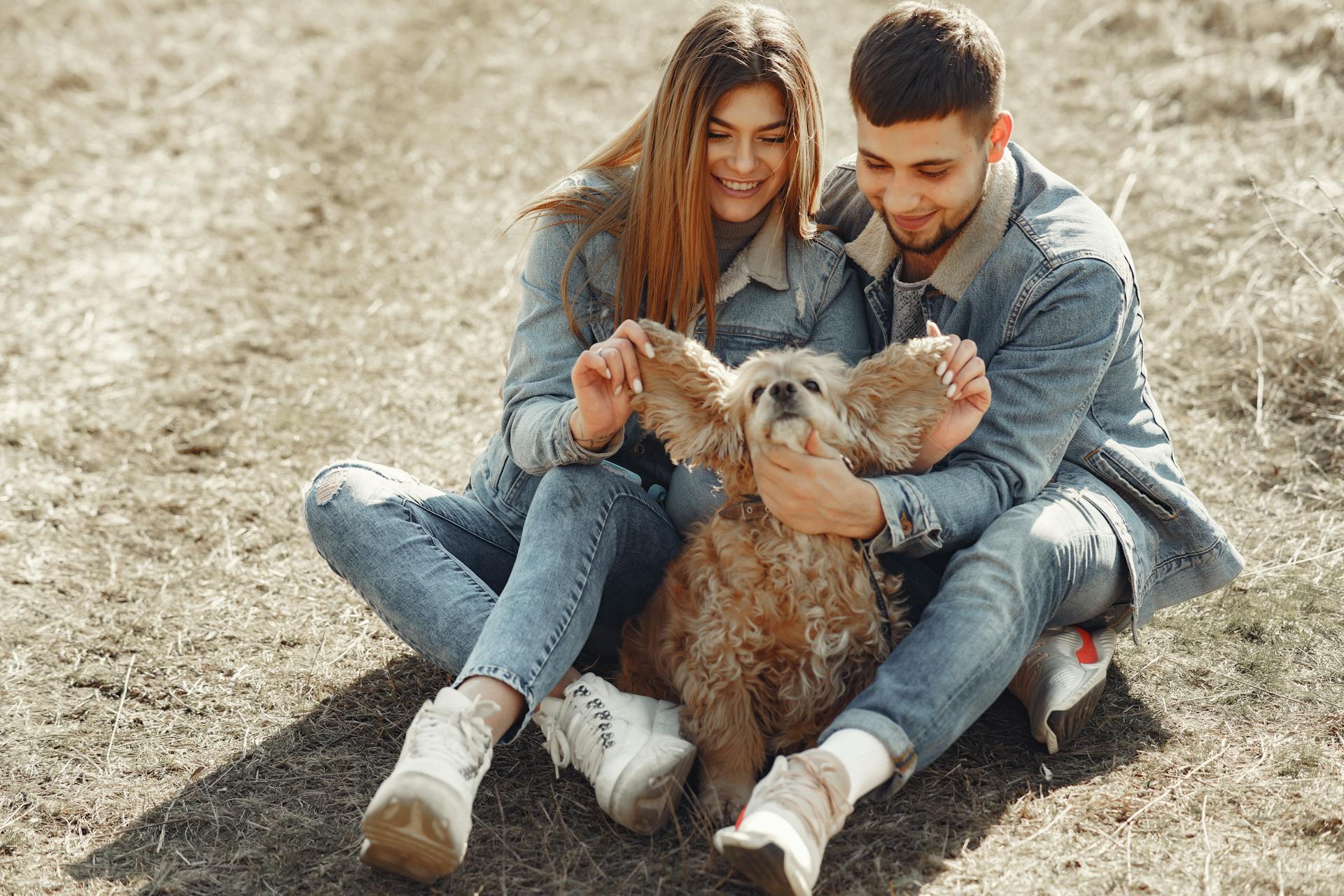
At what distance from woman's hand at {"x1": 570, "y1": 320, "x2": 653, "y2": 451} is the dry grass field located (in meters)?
1.01

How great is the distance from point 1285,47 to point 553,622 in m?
7.14

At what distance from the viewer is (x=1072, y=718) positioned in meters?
3.24

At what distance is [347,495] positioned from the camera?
3.47 metres

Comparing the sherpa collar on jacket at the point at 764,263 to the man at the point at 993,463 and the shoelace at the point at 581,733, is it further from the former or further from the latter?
the shoelace at the point at 581,733

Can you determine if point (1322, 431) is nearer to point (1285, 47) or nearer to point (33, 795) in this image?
point (1285, 47)

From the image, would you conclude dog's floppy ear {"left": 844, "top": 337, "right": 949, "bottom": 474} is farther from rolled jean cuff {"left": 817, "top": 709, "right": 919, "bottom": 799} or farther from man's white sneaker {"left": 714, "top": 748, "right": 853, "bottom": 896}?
man's white sneaker {"left": 714, "top": 748, "right": 853, "bottom": 896}

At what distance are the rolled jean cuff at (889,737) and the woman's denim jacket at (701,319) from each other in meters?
1.21

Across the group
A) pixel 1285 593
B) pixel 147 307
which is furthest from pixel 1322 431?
pixel 147 307

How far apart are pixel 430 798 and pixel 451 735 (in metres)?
0.19

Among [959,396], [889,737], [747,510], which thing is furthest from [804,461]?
[889,737]

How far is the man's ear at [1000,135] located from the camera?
340cm

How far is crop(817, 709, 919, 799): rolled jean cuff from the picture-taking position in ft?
9.07

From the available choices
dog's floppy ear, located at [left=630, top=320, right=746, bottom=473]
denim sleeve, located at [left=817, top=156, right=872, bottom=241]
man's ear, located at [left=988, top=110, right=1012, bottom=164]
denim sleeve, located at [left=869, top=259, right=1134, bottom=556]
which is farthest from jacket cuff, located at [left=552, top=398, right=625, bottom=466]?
man's ear, located at [left=988, top=110, right=1012, bottom=164]

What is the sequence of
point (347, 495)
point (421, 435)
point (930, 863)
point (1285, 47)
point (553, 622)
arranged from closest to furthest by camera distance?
point (930, 863), point (553, 622), point (347, 495), point (421, 435), point (1285, 47)
